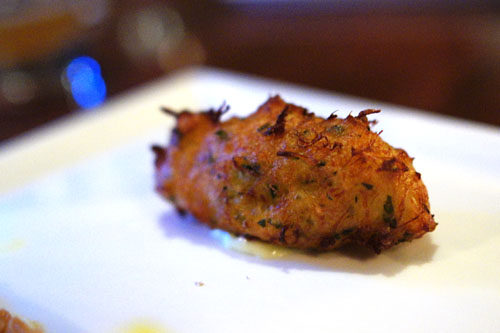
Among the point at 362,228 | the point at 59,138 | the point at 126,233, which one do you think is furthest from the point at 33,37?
the point at 362,228

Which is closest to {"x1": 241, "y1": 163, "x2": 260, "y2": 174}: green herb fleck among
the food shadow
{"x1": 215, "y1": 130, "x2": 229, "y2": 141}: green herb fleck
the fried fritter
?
the fried fritter

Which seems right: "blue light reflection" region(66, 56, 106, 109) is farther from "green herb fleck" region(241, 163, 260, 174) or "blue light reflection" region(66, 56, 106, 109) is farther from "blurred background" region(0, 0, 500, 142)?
"green herb fleck" region(241, 163, 260, 174)

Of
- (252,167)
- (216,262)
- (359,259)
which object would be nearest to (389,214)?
(359,259)

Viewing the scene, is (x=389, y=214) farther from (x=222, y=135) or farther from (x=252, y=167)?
(x=222, y=135)

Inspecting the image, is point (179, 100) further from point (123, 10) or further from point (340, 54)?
point (123, 10)

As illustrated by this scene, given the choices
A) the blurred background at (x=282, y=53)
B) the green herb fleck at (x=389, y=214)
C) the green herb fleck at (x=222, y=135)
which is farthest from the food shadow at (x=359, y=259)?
the blurred background at (x=282, y=53)

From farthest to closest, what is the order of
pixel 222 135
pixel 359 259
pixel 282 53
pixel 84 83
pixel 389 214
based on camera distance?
pixel 282 53
pixel 84 83
pixel 222 135
pixel 359 259
pixel 389 214
